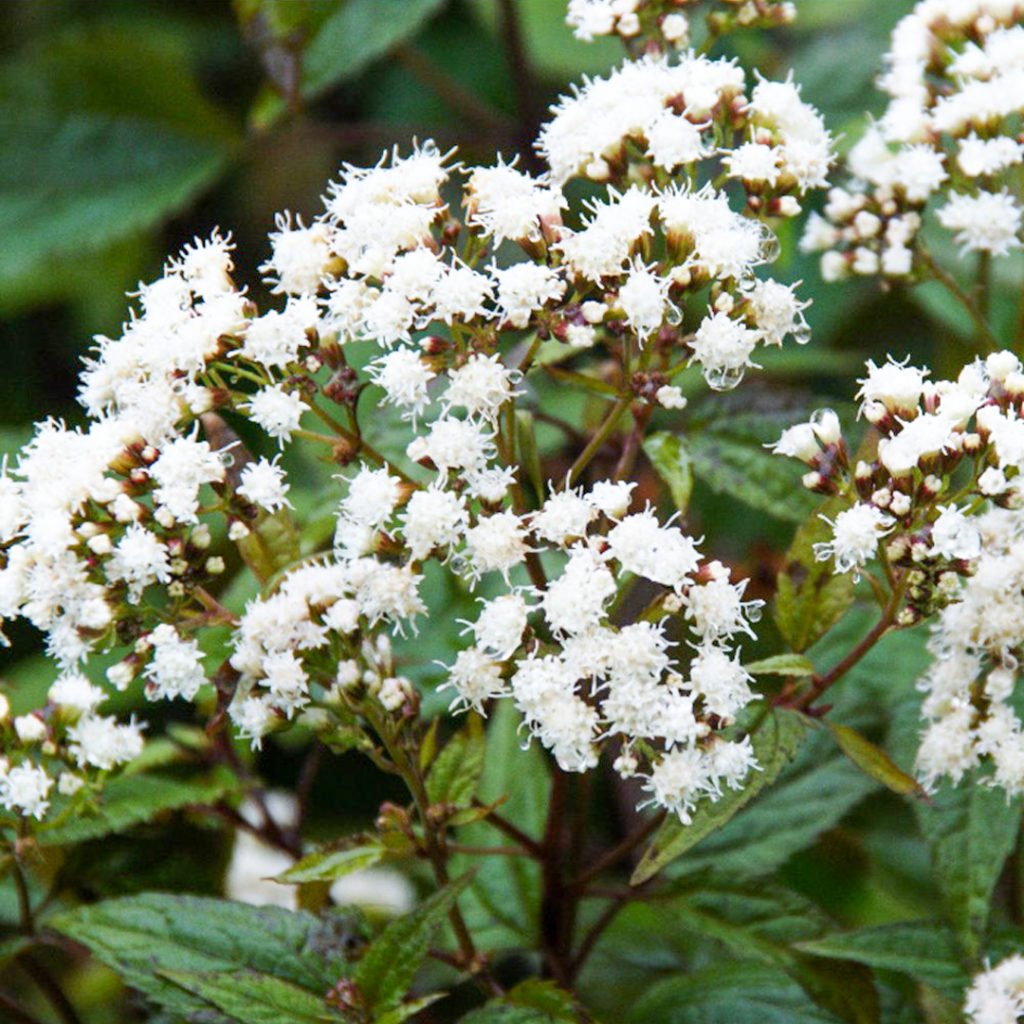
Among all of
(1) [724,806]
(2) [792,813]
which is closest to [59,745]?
(1) [724,806]

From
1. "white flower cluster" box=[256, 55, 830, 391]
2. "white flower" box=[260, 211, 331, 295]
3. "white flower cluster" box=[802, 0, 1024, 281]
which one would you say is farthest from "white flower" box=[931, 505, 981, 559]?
"white flower" box=[260, 211, 331, 295]

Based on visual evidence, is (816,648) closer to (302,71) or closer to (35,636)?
(302,71)

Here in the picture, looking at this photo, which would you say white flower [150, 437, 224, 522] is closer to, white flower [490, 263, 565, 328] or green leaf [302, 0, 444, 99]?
white flower [490, 263, 565, 328]

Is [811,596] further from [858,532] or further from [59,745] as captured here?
[59,745]

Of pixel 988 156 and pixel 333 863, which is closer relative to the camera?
pixel 333 863

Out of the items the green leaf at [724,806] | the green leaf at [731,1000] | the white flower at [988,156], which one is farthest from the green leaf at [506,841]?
the white flower at [988,156]

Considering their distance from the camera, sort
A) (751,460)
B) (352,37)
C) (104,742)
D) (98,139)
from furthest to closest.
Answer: (98,139), (352,37), (751,460), (104,742)
